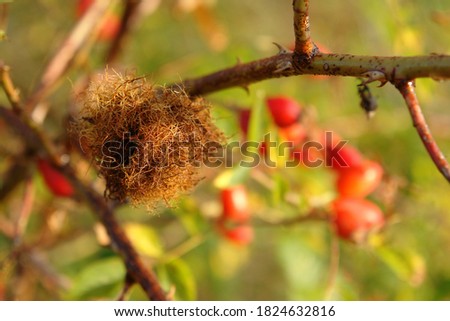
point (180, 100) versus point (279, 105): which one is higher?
point (180, 100)

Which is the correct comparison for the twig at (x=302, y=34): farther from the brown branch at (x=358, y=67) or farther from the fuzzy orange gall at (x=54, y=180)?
the fuzzy orange gall at (x=54, y=180)

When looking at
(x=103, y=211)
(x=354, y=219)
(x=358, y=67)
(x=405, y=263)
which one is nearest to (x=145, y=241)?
(x=103, y=211)

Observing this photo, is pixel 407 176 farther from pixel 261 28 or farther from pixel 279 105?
pixel 261 28

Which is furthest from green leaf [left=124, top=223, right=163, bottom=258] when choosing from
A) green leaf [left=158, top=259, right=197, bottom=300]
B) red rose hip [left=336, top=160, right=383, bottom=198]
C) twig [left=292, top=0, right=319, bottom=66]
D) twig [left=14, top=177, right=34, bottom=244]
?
twig [left=292, top=0, right=319, bottom=66]

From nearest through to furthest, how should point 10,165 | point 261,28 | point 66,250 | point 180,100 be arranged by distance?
point 180,100 < point 10,165 < point 66,250 < point 261,28

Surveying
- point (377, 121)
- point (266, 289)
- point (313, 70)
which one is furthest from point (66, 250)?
point (313, 70)

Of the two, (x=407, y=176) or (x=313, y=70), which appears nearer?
(x=313, y=70)

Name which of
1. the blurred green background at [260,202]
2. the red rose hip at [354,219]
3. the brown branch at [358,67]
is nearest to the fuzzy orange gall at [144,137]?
the brown branch at [358,67]
